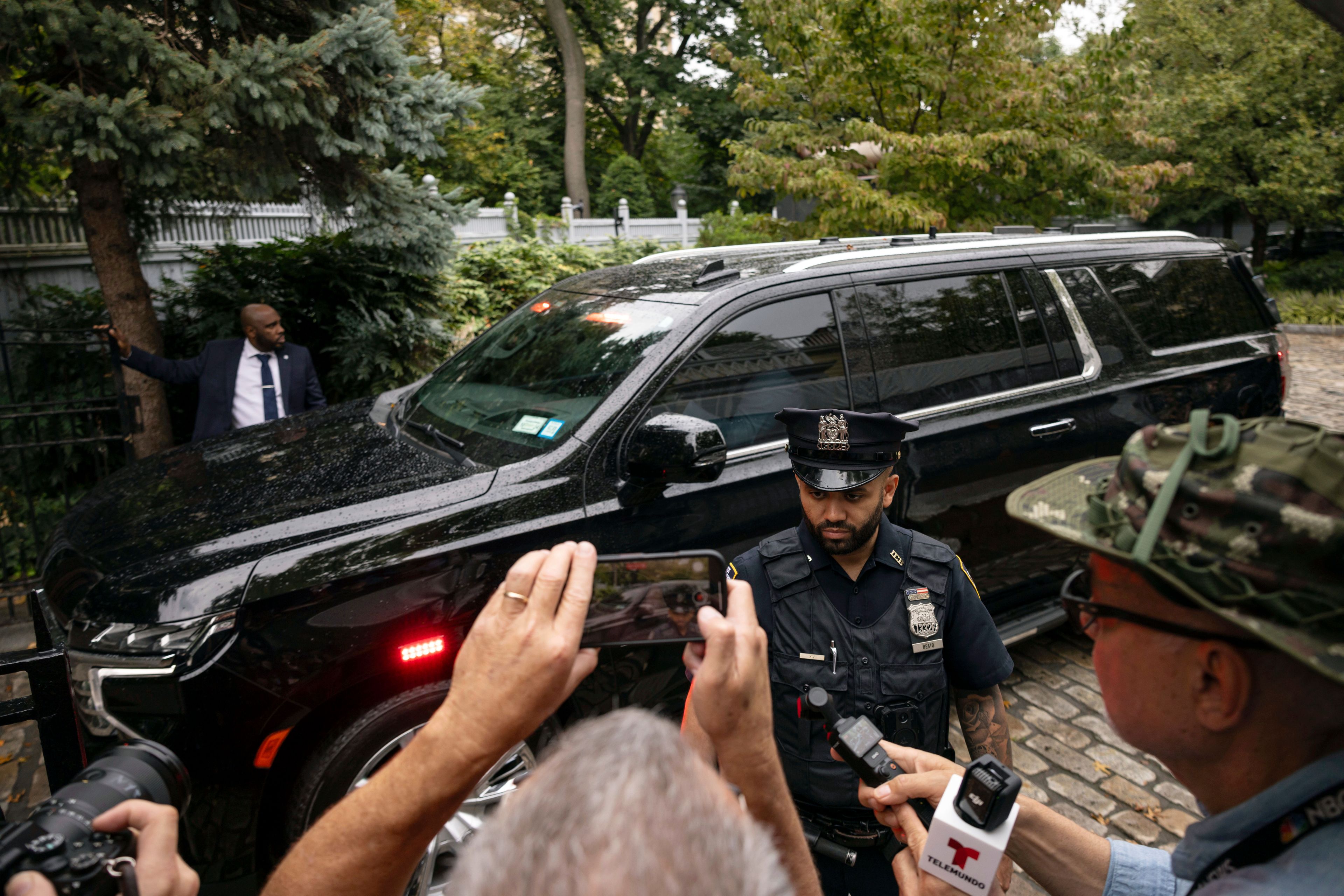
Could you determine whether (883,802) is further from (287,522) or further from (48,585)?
(48,585)

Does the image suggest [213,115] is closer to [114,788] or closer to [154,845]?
[114,788]

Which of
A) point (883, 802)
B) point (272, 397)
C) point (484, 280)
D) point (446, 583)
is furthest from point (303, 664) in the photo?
point (484, 280)

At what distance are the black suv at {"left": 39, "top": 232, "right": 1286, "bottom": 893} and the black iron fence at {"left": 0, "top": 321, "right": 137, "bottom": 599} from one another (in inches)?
86.8

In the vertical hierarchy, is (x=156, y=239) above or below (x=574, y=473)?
above

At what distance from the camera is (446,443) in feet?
10.8

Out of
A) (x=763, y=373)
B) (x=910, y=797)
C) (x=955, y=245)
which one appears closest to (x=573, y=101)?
(x=955, y=245)

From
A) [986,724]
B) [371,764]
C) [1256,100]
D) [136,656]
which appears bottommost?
[371,764]

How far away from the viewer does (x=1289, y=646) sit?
3.05 ft

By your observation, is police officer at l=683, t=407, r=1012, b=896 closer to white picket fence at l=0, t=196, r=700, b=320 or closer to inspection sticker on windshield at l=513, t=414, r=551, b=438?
inspection sticker on windshield at l=513, t=414, r=551, b=438

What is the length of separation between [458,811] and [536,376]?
168 centimetres

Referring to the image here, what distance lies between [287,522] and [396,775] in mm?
1762

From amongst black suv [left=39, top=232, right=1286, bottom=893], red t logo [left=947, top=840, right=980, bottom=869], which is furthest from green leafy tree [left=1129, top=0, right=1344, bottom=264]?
red t logo [left=947, top=840, right=980, bottom=869]

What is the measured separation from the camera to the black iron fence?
17.4 ft

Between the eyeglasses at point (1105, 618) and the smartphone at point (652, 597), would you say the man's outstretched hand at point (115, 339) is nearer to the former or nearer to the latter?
the smartphone at point (652, 597)
